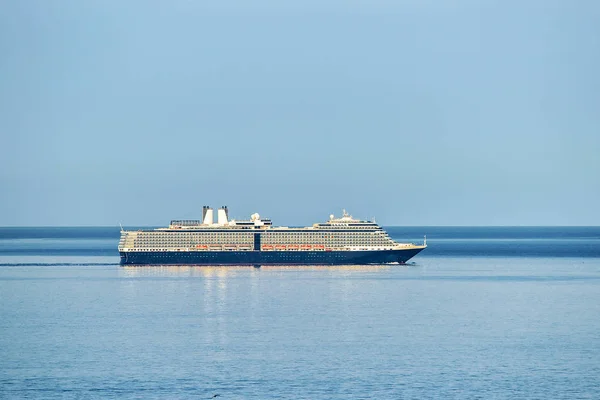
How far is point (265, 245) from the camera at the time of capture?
127125 mm

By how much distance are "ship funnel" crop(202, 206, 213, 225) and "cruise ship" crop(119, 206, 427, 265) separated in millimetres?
5062

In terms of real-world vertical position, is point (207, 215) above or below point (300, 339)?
above

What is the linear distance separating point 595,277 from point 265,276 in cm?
3015

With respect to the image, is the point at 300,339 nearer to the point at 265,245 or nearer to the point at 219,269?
the point at 219,269

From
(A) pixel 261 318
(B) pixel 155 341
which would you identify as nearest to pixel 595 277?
(A) pixel 261 318

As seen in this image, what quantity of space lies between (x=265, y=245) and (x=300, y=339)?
71.3 meters

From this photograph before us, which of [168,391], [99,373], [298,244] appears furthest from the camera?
[298,244]

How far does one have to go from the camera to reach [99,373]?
4656 cm

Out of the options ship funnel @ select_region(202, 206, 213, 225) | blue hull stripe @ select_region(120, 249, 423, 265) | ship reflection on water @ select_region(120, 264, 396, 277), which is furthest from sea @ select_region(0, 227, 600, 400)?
ship funnel @ select_region(202, 206, 213, 225)

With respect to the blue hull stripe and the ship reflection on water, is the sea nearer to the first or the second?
Result: the ship reflection on water

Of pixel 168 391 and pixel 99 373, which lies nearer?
pixel 168 391

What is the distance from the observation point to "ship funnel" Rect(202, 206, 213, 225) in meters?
134

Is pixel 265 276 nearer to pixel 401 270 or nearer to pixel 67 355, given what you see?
pixel 401 270

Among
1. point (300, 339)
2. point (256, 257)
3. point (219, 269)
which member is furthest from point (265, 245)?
point (300, 339)
